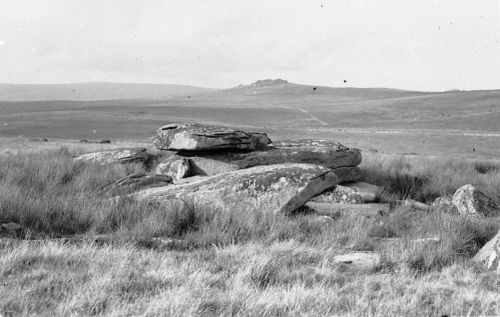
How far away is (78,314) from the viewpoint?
4.11 m

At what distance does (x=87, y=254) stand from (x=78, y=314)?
62.7 inches

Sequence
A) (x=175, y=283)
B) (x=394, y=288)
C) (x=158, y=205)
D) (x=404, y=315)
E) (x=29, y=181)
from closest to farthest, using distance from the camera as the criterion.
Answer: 1. (x=404, y=315)
2. (x=175, y=283)
3. (x=394, y=288)
4. (x=158, y=205)
5. (x=29, y=181)

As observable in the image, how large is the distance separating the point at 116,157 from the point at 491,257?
1192cm

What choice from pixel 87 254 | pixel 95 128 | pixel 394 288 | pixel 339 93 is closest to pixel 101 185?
pixel 87 254

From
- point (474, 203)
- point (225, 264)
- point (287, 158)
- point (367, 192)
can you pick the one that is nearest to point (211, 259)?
point (225, 264)

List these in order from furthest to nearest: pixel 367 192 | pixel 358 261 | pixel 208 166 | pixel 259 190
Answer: pixel 208 166 < pixel 367 192 < pixel 259 190 < pixel 358 261

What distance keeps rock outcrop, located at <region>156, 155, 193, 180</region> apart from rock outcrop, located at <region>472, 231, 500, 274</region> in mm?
8758

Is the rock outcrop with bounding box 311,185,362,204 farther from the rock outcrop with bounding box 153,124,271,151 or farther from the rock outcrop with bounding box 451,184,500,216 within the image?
the rock outcrop with bounding box 153,124,271,151

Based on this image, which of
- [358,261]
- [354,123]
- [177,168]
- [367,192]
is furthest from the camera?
[354,123]

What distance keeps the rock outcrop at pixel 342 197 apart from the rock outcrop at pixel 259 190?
6.69 ft

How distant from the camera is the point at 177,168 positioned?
14.3m

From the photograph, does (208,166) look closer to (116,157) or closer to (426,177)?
(116,157)

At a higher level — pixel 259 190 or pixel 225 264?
pixel 259 190

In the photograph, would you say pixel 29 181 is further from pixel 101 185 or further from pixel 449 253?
pixel 449 253
